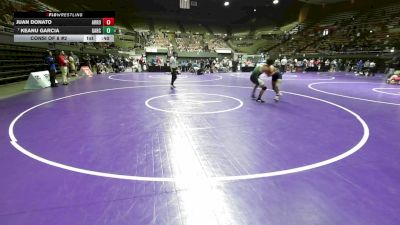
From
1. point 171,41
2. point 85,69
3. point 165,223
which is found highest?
point 171,41

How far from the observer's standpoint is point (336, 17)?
3997 cm

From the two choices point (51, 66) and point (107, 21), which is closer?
point (107, 21)

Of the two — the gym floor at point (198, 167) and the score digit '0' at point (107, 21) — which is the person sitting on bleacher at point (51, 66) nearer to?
the score digit '0' at point (107, 21)

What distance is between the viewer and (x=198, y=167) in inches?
172

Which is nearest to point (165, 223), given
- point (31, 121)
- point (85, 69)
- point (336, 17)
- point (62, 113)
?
point (31, 121)

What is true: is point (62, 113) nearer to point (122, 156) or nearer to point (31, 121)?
point (31, 121)

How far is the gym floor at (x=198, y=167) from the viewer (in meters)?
3.13

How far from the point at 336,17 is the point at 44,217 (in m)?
44.3
